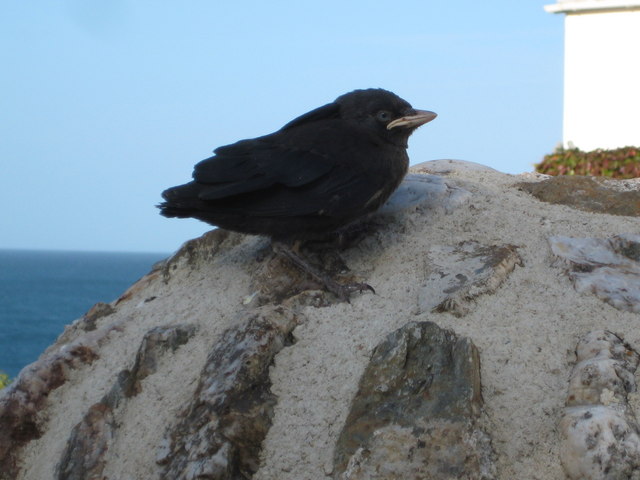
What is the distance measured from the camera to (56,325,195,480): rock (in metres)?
3.60

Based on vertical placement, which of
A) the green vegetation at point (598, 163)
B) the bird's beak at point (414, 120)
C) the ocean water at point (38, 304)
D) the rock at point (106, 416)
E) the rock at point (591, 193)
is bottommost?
the ocean water at point (38, 304)

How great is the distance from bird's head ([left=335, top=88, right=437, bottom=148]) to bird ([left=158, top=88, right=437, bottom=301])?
104mm

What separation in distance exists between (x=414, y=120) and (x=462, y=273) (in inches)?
43.1

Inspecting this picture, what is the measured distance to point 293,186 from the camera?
422 cm

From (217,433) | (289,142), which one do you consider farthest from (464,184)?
(217,433)

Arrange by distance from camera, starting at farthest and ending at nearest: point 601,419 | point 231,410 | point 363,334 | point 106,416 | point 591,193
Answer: point 591,193
point 106,416
point 363,334
point 231,410
point 601,419

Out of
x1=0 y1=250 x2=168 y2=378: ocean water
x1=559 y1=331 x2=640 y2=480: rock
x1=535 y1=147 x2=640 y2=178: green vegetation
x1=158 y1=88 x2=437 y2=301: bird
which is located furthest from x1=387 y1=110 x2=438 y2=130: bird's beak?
x1=0 y1=250 x2=168 y2=378: ocean water

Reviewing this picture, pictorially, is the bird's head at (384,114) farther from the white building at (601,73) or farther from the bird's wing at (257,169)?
the white building at (601,73)

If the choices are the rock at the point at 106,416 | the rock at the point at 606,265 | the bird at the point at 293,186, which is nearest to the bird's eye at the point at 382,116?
the bird at the point at 293,186

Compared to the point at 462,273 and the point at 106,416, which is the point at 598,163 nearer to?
the point at 462,273

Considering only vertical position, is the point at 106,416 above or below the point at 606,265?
below

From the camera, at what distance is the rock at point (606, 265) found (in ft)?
11.7

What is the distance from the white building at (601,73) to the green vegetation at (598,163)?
5.64 m

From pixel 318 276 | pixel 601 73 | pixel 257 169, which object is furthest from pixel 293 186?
pixel 601 73
